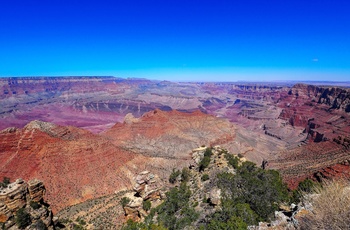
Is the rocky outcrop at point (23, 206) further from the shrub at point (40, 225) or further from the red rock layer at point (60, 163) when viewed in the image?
the red rock layer at point (60, 163)

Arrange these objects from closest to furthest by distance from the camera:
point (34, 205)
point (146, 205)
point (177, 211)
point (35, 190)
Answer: point (177, 211)
point (34, 205)
point (35, 190)
point (146, 205)

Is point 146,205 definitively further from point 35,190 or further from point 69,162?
point 69,162

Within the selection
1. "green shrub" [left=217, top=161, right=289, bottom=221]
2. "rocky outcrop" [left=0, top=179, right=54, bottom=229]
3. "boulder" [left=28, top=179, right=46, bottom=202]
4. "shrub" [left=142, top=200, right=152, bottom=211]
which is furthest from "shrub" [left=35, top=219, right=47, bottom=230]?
"green shrub" [left=217, top=161, right=289, bottom=221]

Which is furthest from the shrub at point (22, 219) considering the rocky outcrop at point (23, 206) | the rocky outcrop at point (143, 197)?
the rocky outcrop at point (143, 197)

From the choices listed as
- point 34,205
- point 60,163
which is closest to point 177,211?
point 34,205

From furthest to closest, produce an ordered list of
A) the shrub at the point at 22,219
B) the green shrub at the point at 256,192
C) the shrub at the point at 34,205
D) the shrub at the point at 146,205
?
1. the shrub at the point at 146,205
2. the shrub at the point at 34,205
3. the shrub at the point at 22,219
4. the green shrub at the point at 256,192

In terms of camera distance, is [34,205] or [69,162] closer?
[34,205]

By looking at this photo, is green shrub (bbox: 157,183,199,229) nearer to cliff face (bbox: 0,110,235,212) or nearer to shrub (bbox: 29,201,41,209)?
shrub (bbox: 29,201,41,209)
